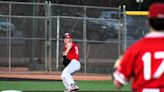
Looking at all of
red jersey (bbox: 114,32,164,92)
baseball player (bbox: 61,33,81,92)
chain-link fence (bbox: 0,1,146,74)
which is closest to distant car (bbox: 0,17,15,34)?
chain-link fence (bbox: 0,1,146,74)

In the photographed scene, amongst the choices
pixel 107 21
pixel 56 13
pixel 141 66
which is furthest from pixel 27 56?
pixel 141 66

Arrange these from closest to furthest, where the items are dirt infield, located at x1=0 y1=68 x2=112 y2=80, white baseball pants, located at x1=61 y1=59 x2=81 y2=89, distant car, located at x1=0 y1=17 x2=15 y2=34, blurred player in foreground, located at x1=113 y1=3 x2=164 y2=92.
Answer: blurred player in foreground, located at x1=113 y1=3 x2=164 y2=92 < white baseball pants, located at x1=61 y1=59 x2=81 y2=89 < dirt infield, located at x1=0 y1=68 x2=112 y2=80 < distant car, located at x1=0 y1=17 x2=15 y2=34

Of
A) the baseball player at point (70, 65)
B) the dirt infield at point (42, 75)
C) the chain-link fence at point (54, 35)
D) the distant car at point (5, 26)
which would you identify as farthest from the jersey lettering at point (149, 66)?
the distant car at point (5, 26)

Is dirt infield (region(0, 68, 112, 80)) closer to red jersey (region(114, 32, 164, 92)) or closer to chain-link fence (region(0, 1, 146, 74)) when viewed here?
chain-link fence (region(0, 1, 146, 74))

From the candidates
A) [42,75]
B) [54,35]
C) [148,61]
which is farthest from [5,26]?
[148,61]

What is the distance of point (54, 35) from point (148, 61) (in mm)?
20209

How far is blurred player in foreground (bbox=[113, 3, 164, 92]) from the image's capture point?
477 centimetres

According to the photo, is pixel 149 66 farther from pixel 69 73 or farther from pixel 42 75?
pixel 42 75

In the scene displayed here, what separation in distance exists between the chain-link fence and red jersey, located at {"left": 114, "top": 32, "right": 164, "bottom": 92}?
19407mm

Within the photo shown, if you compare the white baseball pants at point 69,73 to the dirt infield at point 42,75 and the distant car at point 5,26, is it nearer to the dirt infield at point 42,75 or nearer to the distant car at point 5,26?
the dirt infield at point 42,75

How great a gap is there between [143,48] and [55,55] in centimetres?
2006

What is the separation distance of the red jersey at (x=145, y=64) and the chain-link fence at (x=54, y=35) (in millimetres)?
19407

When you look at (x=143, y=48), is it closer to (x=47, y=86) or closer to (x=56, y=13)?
(x=47, y=86)

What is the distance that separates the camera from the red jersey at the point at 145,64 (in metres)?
4.78
